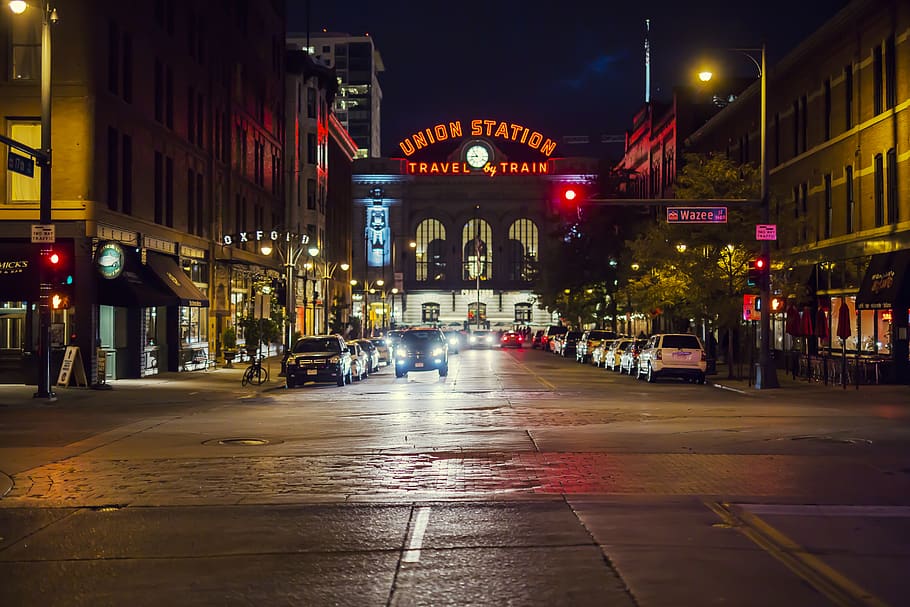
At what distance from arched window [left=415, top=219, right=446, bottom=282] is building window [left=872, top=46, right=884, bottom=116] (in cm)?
9638

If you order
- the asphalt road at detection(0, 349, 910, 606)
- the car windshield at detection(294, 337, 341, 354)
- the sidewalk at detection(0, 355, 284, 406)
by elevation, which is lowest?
the sidewalk at detection(0, 355, 284, 406)

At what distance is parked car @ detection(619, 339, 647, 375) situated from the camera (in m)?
43.8

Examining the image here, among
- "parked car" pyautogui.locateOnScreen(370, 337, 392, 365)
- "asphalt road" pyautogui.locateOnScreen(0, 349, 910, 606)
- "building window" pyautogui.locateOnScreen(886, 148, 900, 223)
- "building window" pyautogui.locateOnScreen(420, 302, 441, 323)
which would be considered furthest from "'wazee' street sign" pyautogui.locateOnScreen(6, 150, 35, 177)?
"building window" pyautogui.locateOnScreen(420, 302, 441, 323)

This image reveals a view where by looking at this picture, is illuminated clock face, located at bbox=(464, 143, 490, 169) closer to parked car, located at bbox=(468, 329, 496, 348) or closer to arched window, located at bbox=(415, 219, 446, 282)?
arched window, located at bbox=(415, 219, 446, 282)

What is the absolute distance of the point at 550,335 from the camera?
82.2 m

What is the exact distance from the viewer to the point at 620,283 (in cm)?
6900

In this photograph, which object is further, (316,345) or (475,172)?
(475,172)

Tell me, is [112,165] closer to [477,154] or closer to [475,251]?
[477,154]

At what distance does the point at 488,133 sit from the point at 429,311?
2384 cm

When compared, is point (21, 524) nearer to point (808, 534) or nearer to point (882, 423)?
point (808, 534)

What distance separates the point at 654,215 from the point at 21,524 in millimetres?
62925

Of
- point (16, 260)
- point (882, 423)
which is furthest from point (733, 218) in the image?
point (16, 260)

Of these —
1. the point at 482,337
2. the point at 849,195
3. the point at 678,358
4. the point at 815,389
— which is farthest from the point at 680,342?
the point at 482,337

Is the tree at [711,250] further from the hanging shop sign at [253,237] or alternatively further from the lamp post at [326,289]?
the lamp post at [326,289]
